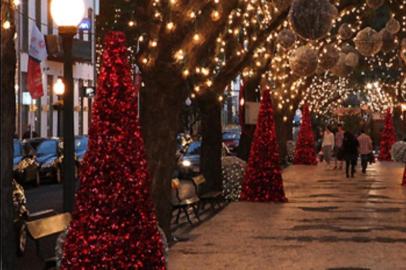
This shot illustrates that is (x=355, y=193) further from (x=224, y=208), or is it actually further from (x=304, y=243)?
(x=304, y=243)

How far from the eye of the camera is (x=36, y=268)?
518 inches

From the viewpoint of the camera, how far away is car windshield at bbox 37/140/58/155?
32344 mm

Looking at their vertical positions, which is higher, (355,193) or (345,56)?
(345,56)

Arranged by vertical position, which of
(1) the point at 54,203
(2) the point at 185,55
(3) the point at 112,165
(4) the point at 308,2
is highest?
(4) the point at 308,2

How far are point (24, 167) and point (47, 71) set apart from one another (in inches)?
1158

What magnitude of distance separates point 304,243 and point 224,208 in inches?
251

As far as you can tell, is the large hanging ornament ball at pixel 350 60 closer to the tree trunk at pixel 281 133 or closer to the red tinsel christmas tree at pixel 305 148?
the tree trunk at pixel 281 133

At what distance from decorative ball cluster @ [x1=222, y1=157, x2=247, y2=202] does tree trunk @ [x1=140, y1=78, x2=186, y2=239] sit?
29.6 feet

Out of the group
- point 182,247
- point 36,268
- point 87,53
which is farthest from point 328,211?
point 87,53

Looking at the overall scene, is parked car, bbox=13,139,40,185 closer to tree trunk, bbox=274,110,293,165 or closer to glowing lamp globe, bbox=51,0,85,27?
tree trunk, bbox=274,110,293,165

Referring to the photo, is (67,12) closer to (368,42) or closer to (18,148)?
(368,42)

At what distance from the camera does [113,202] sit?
31.3 ft

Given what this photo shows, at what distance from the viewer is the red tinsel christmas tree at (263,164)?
73.0 feet

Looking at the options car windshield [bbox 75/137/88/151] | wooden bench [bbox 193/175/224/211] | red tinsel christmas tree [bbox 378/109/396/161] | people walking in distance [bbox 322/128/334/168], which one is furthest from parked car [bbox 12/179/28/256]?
red tinsel christmas tree [bbox 378/109/396/161]
